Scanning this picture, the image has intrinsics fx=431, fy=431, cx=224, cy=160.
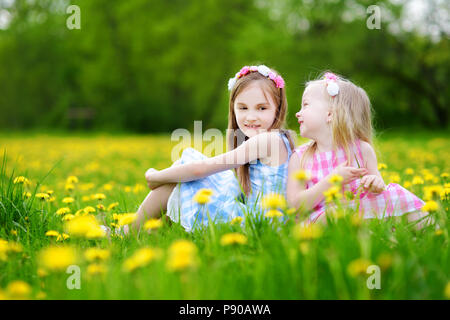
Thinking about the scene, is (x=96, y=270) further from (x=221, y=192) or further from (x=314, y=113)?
(x=314, y=113)

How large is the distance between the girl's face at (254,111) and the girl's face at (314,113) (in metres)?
0.26

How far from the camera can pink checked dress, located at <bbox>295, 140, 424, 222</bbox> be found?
90.4 inches

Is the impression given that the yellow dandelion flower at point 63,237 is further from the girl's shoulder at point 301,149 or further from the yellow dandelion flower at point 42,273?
the girl's shoulder at point 301,149

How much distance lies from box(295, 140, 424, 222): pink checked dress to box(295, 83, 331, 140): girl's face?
0.46 ft

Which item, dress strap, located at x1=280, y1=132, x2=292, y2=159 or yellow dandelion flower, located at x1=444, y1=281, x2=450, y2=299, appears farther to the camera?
dress strap, located at x1=280, y1=132, x2=292, y2=159

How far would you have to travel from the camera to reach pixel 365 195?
2.35 meters

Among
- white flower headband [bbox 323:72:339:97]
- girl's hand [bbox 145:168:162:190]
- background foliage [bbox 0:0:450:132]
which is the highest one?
background foliage [bbox 0:0:450:132]

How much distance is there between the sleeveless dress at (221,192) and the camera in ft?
7.91

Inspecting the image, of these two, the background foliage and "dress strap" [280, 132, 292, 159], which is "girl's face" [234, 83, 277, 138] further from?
the background foliage

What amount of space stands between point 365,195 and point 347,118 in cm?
44

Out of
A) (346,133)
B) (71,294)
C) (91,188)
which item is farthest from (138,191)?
(71,294)

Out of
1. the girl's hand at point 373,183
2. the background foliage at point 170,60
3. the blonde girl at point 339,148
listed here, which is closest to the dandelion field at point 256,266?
the girl's hand at point 373,183

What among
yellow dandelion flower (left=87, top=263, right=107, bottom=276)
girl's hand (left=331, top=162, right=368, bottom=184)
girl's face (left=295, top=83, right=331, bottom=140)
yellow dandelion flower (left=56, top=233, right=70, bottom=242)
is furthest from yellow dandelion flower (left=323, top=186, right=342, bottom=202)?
yellow dandelion flower (left=56, top=233, right=70, bottom=242)

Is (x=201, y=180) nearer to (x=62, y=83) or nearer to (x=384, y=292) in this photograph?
(x=384, y=292)
